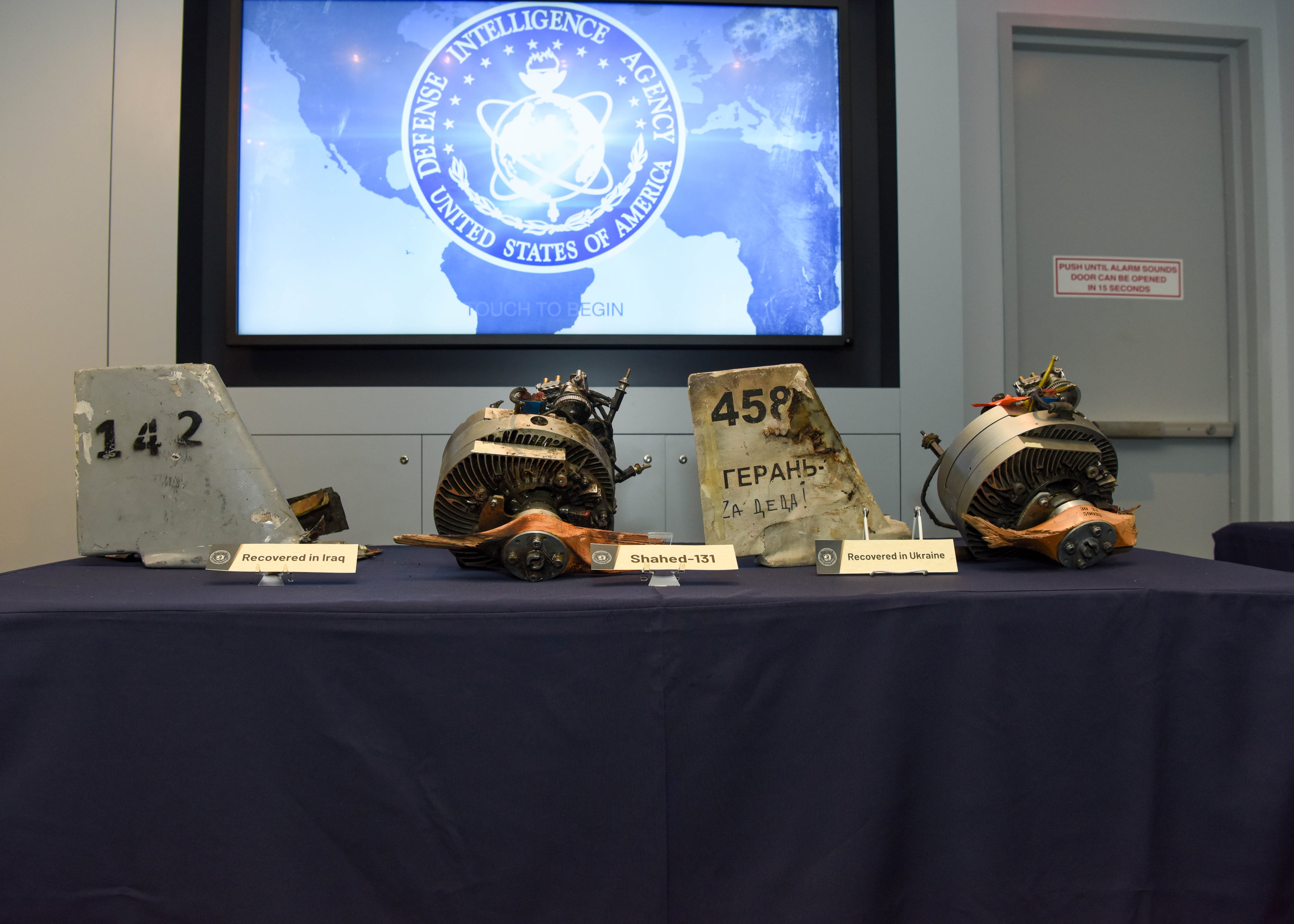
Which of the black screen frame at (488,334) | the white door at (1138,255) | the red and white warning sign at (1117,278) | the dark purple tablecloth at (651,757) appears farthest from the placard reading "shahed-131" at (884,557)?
the red and white warning sign at (1117,278)

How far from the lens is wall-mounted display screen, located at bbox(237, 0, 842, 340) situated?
179 centimetres

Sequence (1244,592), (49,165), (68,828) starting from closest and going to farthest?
(68,828)
(1244,592)
(49,165)

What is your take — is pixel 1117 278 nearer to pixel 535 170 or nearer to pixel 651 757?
pixel 535 170

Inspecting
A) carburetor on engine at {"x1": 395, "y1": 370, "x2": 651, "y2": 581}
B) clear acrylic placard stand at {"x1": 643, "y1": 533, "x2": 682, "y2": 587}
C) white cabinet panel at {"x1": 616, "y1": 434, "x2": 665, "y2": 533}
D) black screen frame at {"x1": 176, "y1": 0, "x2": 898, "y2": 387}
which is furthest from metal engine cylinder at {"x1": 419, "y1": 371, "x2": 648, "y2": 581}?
black screen frame at {"x1": 176, "y1": 0, "x2": 898, "y2": 387}

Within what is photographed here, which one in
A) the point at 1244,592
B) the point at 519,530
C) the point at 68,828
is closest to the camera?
the point at 68,828

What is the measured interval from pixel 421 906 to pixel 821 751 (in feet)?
1.64

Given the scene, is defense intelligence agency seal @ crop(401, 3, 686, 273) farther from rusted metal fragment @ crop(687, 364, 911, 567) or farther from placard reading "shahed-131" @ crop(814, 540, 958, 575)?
placard reading "shahed-131" @ crop(814, 540, 958, 575)

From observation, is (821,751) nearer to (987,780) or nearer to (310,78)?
(987,780)

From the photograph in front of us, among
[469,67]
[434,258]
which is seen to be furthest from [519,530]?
[469,67]

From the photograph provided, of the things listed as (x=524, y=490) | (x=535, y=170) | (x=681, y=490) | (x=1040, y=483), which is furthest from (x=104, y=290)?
(x=1040, y=483)

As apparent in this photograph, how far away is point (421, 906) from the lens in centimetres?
79

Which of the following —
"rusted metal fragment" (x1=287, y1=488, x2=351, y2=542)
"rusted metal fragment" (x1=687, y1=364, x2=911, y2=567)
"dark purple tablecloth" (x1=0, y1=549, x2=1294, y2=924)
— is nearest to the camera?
"dark purple tablecloth" (x1=0, y1=549, x2=1294, y2=924)

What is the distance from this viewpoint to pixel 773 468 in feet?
3.94

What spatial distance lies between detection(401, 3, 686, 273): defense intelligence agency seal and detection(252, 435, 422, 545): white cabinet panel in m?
0.60
